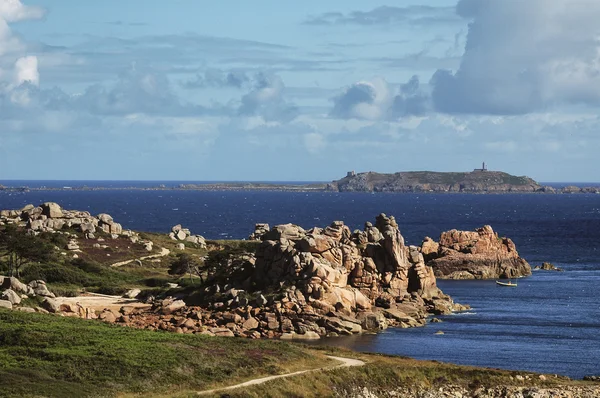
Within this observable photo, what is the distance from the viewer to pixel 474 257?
142 metres

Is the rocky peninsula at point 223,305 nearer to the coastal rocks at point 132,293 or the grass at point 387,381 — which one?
the grass at point 387,381

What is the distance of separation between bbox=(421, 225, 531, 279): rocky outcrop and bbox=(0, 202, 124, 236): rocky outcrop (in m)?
45.7

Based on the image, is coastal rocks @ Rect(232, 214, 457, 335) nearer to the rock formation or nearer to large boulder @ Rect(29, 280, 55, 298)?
the rock formation

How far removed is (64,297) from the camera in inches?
3794

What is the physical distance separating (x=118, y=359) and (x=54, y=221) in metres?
81.7

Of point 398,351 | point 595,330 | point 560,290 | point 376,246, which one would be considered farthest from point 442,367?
point 560,290

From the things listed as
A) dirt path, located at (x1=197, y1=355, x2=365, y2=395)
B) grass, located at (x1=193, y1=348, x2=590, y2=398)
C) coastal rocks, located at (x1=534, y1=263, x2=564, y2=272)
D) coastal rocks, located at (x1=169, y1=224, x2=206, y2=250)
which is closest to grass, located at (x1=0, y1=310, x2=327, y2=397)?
dirt path, located at (x1=197, y1=355, x2=365, y2=395)

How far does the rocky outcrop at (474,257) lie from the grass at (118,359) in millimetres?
71821

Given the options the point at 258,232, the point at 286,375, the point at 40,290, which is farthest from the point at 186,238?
the point at 286,375

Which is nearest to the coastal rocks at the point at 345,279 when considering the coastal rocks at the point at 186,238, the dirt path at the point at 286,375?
the dirt path at the point at 286,375

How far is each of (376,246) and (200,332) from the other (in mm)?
29340

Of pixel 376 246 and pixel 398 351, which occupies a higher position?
pixel 376 246

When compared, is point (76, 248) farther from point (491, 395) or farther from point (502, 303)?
point (491, 395)

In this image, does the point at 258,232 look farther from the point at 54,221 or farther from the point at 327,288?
the point at 327,288
